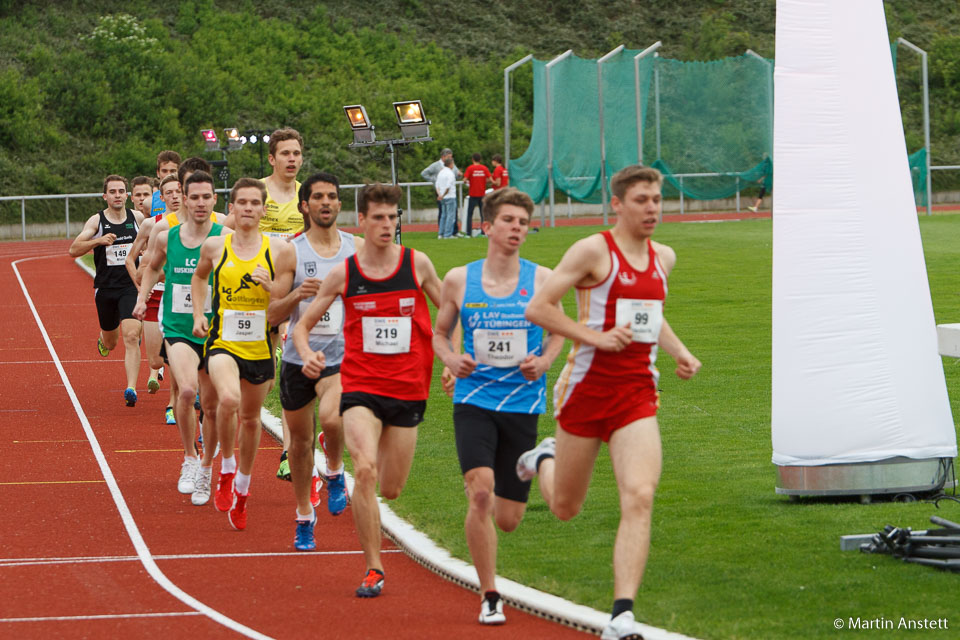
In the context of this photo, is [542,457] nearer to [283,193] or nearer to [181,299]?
[181,299]

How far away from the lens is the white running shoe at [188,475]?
1076 cm

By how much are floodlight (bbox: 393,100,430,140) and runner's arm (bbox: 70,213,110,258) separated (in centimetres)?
768

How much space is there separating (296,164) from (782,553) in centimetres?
443

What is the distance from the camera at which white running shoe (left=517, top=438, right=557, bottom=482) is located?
7172 mm

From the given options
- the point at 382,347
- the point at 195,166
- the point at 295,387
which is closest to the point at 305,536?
the point at 295,387

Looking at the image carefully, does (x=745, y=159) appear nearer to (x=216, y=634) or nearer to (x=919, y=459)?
(x=919, y=459)

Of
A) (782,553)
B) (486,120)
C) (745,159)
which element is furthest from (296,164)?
(486,120)

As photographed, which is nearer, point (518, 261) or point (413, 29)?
point (518, 261)

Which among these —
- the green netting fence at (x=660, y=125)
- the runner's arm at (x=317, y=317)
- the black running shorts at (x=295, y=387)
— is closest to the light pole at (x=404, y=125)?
the black running shorts at (x=295, y=387)

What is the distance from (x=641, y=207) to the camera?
6629 millimetres

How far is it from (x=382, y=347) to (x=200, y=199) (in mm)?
3150

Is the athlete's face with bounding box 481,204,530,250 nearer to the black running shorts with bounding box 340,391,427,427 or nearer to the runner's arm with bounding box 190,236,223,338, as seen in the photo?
the black running shorts with bounding box 340,391,427,427

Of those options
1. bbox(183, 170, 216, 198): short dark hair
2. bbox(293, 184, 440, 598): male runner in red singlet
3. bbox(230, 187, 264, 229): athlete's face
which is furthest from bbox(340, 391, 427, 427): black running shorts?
bbox(183, 170, 216, 198): short dark hair

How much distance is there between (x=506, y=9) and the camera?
68188mm
